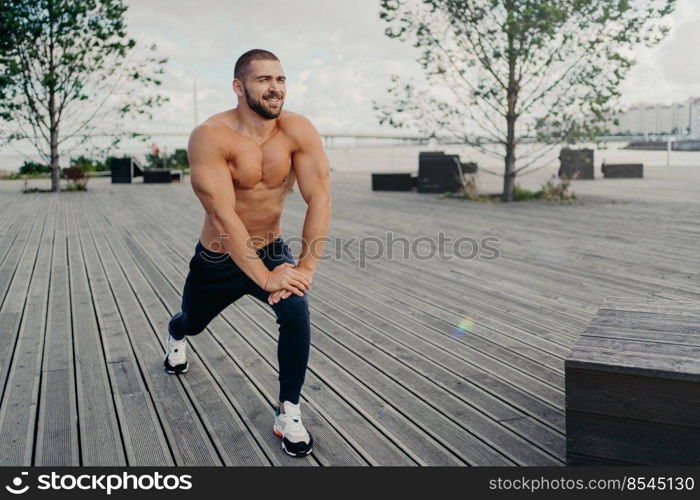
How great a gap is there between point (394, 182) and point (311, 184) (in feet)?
44.9

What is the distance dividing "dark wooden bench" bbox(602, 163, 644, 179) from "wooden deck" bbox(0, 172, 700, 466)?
1141 cm

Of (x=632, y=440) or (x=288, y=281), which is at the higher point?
(x=288, y=281)

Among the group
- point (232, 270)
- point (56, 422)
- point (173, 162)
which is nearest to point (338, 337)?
point (232, 270)

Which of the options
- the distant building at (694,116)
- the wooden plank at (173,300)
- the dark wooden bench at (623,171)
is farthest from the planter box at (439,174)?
the distant building at (694,116)

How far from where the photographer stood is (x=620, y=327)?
2584 mm

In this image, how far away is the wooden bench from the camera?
2.08m

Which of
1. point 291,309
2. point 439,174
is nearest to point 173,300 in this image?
point 291,309

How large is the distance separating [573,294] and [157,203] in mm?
10559

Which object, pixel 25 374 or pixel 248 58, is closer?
pixel 248 58

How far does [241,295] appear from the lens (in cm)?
299

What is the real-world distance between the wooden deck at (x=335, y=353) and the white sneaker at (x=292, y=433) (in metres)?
0.04

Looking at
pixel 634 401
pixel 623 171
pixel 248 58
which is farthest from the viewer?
pixel 623 171

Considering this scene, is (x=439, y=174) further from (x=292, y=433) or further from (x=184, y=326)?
(x=292, y=433)

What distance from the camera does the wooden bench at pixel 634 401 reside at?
6.84 feet
